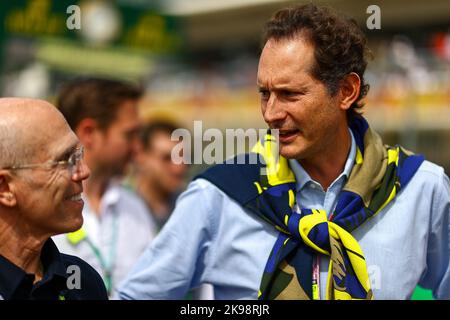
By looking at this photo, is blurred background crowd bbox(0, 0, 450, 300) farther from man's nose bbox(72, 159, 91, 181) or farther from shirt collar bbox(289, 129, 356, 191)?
man's nose bbox(72, 159, 91, 181)

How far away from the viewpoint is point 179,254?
3.14 meters

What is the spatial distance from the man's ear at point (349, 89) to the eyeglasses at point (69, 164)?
105cm

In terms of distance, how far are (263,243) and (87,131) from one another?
1789 millimetres

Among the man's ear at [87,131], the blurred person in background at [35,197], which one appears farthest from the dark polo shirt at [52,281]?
the man's ear at [87,131]

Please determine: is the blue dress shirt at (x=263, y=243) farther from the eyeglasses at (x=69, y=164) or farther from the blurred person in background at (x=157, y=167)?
the blurred person in background at (x=157, y=167)

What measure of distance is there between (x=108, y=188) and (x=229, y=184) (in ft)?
6.24

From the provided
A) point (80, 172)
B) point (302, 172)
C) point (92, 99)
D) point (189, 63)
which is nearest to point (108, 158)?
point (92, 99)

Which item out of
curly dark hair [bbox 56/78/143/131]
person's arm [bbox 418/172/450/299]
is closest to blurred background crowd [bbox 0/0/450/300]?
person's arm [bbox 418/172/450/299]

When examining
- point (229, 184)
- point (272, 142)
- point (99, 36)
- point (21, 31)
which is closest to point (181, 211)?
point (229, 184)

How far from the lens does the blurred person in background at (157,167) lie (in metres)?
6.84
